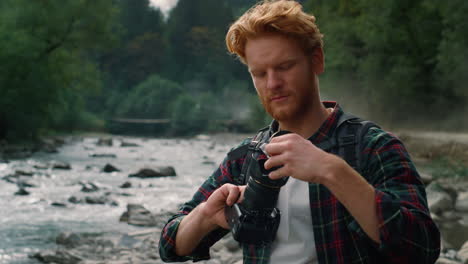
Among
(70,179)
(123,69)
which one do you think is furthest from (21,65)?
(123,69)

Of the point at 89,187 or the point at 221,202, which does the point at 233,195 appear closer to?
the point at 221,202

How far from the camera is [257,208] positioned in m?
1.51

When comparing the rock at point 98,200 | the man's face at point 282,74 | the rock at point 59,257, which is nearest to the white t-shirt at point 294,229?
the man's face at point 282,74

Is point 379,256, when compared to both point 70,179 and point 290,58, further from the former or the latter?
point 70,179

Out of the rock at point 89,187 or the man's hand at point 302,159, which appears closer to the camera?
the man's hand at point 302,159

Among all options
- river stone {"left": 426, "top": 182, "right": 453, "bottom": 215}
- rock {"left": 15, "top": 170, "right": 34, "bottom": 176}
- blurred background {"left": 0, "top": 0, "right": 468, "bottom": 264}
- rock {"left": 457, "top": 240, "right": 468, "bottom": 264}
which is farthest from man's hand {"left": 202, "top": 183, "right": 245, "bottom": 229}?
rock {"left": 15, "top": 170, "right": 34, "bottom": 176}

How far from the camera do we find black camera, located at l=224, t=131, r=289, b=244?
144 cm

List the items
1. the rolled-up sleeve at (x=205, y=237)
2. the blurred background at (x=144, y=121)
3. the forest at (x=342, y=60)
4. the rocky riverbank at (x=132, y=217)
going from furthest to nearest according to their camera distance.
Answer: the forest at (x=342, y=60) → the blurred background at (x=144, y=121) → the rocky riverbank at (x=132, y=217) → the rolled-up sleeve at (x=205, y=237)

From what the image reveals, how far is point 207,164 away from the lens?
1748 cm

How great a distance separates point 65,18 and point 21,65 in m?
4.84

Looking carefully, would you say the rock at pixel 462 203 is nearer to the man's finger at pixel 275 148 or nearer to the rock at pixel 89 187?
the rock at pixel 89 187

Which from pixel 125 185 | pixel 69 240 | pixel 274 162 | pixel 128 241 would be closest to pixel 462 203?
pixel 128 241

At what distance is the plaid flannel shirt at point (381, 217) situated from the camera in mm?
1352

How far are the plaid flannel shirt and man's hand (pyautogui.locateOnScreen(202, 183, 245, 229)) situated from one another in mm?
123
